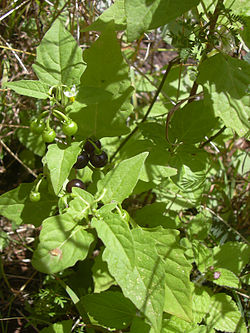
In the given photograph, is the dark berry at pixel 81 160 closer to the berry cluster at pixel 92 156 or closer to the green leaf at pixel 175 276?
the berry cluster at pixel 92 156

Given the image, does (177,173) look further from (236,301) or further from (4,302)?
(4,302)

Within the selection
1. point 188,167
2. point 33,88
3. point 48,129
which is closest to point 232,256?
point 188,167

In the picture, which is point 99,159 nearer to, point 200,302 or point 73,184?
point 73,184

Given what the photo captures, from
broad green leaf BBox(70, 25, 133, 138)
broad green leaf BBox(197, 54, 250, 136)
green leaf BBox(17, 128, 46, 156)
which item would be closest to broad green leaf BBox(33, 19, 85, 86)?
broad green leaf BBox(70, 25, 133, 138)

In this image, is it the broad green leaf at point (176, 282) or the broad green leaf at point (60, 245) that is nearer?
the broad green leaf at point (60, 245)

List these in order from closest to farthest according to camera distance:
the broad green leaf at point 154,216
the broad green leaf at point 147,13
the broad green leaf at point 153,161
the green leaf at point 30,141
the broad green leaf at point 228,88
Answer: the broad green leaf at point 147,13 → the broad green leaf at point 228,88 → the broad green leaf at point 153,161 → the broad green leaf at point 154,216 → the green leaf at point 30,141

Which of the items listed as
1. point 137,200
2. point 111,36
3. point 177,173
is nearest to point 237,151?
point 137,200

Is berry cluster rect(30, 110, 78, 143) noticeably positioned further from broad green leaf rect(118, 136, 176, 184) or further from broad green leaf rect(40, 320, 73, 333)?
broad green leaf rect(40, 320, 73, 333)

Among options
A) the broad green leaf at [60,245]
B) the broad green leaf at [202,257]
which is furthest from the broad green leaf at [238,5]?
the broad green leaf at [202,257]
